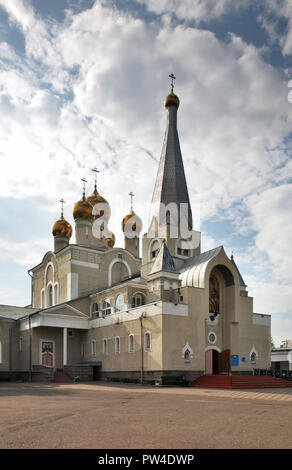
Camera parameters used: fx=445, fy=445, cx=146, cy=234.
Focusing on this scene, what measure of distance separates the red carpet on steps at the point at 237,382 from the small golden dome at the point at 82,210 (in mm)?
19362

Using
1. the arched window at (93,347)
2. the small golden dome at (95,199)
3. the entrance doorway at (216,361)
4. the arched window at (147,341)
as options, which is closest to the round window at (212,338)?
the entrance doorway at (216,361)

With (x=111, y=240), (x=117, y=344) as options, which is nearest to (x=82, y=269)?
(x=117, y=344)

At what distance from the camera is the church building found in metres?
25.7

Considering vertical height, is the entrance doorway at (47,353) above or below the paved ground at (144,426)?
below

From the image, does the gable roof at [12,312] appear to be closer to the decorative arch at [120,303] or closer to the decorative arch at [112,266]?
the decorative arch at [112,266]

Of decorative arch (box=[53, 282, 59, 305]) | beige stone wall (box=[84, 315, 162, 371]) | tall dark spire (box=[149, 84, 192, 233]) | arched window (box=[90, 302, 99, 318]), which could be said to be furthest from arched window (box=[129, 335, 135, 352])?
decorative arch (box=[53, 282, 59, 305])

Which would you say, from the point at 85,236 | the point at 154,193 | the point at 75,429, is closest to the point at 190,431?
the point at 75,429

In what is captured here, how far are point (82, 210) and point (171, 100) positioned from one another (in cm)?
1208

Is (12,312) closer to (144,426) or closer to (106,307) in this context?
(106,307)

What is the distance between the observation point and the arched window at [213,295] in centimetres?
2797

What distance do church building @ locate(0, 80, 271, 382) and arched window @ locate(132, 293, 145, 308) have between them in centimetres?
7

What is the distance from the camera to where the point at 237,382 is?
23.2m
